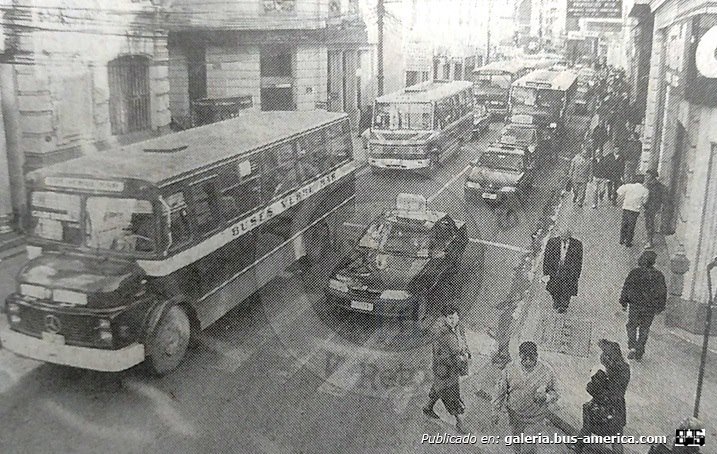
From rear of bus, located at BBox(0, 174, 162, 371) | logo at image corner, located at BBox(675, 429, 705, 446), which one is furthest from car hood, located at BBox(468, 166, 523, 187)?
rear of bus, located at BBox(0, 174, 162, 371)

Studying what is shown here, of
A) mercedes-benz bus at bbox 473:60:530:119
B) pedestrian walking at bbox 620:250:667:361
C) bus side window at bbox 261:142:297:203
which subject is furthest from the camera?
mercedes-benz bus at bbox 473:60:530:119

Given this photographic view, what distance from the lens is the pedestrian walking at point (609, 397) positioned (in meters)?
5.11

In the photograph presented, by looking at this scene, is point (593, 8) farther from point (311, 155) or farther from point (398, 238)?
point (311, 155)

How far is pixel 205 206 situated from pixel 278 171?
4.34 feet

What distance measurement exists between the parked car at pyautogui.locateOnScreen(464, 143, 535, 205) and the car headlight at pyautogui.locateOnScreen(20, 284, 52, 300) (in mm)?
5080

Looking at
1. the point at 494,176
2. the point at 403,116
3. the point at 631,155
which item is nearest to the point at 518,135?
the point at 494,176

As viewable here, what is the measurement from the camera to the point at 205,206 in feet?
21.1

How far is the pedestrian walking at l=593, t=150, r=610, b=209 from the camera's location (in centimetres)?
777

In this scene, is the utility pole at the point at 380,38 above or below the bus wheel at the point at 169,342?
above

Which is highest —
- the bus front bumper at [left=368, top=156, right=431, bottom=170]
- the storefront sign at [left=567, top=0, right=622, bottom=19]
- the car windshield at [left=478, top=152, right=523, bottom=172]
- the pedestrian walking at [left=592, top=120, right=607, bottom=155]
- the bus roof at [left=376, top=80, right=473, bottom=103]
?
the storefront sign at [left=567, top=0, right=622, bottom=19]

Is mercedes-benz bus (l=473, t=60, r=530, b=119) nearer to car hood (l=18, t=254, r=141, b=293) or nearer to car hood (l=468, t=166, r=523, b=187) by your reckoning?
car hood (l=468, t=166, r=523, b=187)

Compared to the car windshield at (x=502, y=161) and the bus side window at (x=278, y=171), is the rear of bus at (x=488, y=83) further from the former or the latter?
the bus side window at (x=278, y=171)

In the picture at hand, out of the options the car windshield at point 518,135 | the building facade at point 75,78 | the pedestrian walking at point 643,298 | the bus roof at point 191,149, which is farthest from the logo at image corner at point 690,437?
the car windshield at point 518,135

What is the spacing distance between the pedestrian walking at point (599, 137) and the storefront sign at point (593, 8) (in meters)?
1.78
